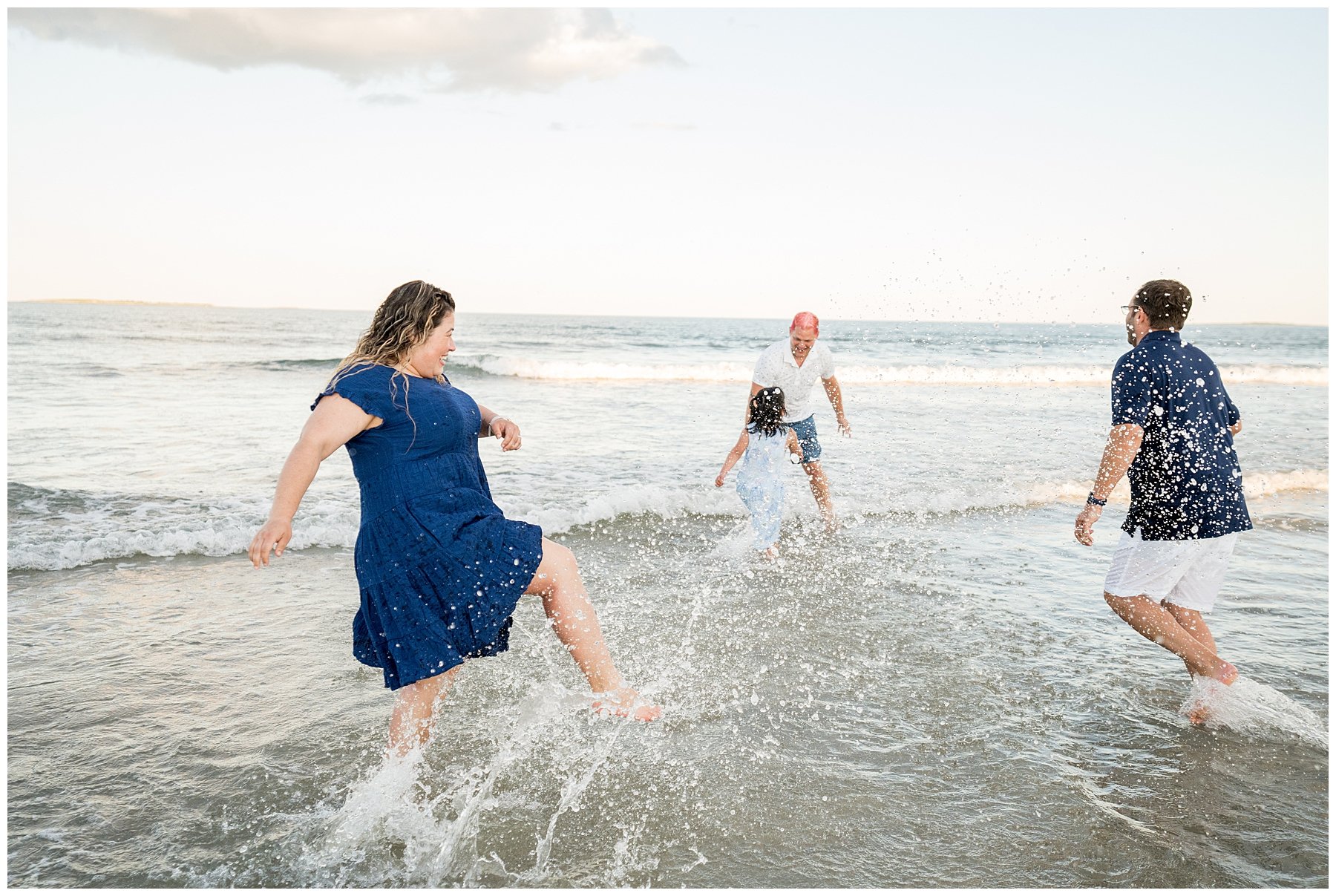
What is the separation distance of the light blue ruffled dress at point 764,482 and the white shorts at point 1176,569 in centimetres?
312

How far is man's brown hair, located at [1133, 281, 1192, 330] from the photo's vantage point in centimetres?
388

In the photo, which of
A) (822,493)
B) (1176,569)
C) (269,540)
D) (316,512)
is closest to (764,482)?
(822,493)

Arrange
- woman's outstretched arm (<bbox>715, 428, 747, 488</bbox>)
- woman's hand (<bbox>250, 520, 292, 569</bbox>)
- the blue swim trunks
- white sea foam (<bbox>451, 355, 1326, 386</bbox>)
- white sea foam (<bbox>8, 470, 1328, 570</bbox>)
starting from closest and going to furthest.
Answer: woman's hand (<bbox>250, 520, 292, 569</bbox>), white sea foam (<bbox>8, 470, 1328, 570</bbox>), woman's outstretched arm (<bbox>715, 428, 747, 488</bbox>), the blue swim trunks, white sea foam (<bbox>451, 355, 1326, 386</bbox>)

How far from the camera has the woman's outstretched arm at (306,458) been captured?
271cm

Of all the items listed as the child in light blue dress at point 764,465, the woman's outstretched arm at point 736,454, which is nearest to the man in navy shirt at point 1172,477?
the child in light blue dress at point 764,465

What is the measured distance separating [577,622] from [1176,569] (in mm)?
2737

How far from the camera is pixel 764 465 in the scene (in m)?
6.84

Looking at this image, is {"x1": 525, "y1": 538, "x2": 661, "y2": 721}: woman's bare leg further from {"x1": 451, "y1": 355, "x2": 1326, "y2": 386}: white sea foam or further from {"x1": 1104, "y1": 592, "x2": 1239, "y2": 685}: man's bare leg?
{"x1": 451, "y1": 355, "x2": 1326, "y2": 386}: white sea foam

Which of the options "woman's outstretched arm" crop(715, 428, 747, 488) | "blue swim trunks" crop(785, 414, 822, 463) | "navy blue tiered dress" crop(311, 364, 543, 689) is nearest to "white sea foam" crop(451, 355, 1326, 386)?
"blue swim trunks" crop(785, 414, 822, 463)

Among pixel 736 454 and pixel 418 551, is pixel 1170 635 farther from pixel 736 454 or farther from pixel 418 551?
pixel 736 454

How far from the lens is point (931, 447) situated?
41.9 feet

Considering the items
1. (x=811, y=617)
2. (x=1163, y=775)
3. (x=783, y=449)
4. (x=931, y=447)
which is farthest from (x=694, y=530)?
(x=931, y=447)

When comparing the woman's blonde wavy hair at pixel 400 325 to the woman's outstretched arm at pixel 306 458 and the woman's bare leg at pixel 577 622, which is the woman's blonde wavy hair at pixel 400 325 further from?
the woman's bare leg at pixel 577 622

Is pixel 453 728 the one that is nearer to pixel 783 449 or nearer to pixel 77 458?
pixel 783 449
